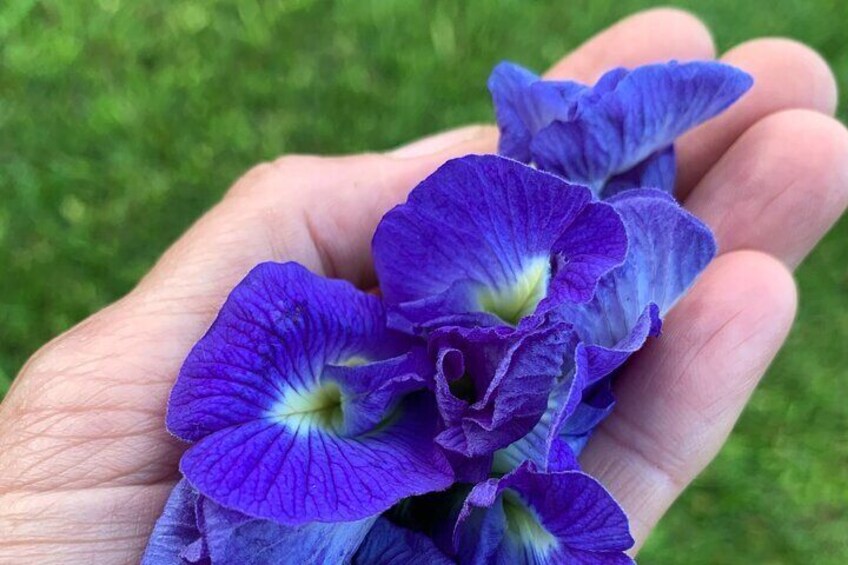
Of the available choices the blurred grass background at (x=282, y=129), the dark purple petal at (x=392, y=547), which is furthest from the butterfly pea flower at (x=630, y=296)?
the blurred grass background at (x=282, y=129)

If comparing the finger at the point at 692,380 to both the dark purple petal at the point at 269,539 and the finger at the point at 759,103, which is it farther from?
the dark purple petal at the point at 269,539

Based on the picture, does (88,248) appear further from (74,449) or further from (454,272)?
(454,272)

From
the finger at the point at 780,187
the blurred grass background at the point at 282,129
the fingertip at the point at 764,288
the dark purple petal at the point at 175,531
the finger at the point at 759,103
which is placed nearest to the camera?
the dark purple petal at the point at 175,531

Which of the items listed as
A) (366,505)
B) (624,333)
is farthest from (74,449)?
(624,333)

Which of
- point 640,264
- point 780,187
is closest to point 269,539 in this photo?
point 640,264

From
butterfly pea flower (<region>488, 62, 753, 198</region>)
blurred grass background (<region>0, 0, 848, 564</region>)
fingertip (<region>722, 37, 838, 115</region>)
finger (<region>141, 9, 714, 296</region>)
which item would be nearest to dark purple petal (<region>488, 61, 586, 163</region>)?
butterfly pea flower (<region>488, 62, 753, 198</region>)

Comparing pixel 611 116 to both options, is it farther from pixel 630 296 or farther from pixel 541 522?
pixel 541 522

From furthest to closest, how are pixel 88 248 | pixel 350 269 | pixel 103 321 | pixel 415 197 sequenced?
pixel 88 248, pixel 350 269, pixel 103 321, pixel 415 197
